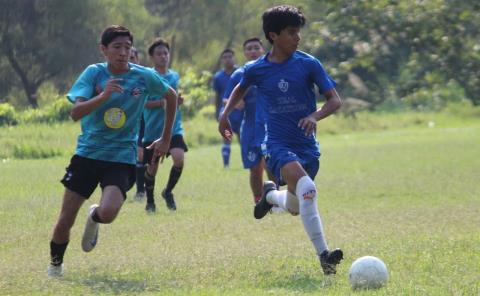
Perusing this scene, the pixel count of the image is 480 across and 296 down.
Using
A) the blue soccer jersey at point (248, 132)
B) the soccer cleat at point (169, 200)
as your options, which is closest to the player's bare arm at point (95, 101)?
the blue soccer jersey at point (248, 132)

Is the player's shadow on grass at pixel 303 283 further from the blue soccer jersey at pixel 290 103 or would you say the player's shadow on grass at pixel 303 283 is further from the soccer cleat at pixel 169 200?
the soccer cleat at pixel 169 200

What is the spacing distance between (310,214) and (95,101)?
Result: 1.69m

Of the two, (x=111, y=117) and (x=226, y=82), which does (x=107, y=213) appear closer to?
(x=111, y=117)

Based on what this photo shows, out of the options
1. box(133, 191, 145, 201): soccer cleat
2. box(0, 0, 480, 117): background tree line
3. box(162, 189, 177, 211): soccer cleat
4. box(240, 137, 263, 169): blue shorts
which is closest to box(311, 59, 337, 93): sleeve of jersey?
box(0, 0, 480, 117): background tree line

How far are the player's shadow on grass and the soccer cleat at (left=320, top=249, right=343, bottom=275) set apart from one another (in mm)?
87

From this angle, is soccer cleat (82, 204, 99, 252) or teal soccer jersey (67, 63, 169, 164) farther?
soccer cleat (82, 204, 99, 252)

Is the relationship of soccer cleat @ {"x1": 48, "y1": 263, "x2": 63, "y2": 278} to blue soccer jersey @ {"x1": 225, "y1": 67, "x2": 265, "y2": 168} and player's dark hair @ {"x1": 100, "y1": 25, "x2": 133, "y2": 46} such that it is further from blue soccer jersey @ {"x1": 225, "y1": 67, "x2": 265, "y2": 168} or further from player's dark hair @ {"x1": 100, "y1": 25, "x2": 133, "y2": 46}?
blue soccer jersey @ {"x1": 225, "y1": 67, "x2": 265, "y2": 168}

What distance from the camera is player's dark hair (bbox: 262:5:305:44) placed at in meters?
8.10

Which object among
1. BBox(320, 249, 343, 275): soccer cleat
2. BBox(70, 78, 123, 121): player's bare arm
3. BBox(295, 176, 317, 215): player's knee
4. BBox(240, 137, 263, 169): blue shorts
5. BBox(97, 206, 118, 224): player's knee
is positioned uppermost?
BBox(70, 78, 123, 121): player's bare arm

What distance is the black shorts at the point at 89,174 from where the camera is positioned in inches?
327

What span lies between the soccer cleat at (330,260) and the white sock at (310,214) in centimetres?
10

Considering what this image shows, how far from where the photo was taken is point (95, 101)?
311 inches

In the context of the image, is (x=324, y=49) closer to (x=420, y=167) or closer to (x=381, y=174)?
(x=381, y=174)

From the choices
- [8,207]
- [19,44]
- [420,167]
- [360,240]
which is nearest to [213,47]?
[19,44]
